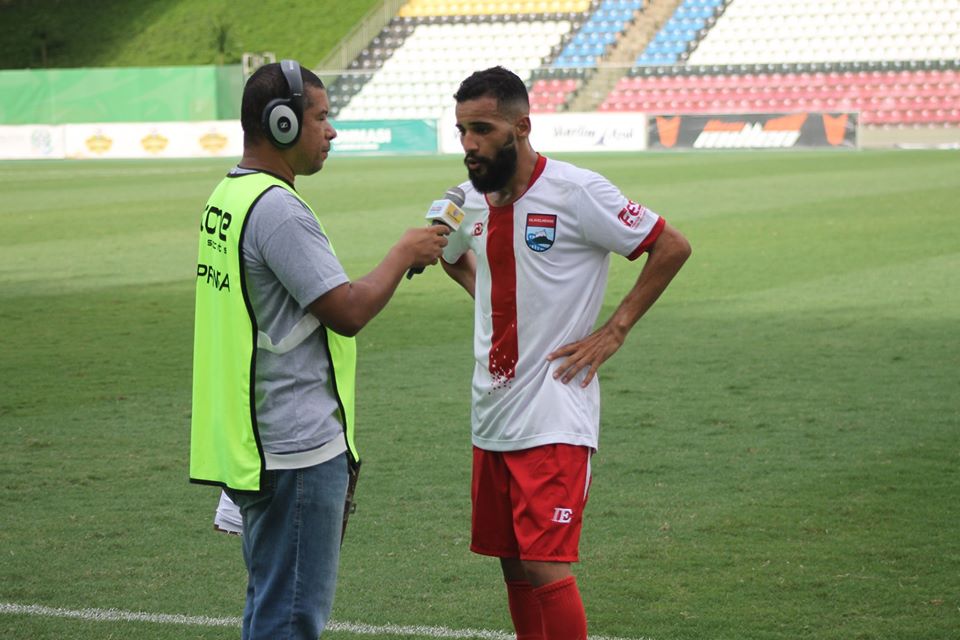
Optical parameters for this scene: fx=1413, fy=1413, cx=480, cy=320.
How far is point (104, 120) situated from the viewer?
157 feet

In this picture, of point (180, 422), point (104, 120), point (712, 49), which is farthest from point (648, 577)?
point (104, 120)

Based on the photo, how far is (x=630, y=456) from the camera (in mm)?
7531

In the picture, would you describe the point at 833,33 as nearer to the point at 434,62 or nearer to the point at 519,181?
the point at 434,62

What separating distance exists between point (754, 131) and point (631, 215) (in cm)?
3459

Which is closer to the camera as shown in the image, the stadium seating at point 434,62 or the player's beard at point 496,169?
the player's beard at point 496,169

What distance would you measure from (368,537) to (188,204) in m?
19.0

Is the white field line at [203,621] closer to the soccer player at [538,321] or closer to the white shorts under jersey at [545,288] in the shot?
the soccer player at [538,321]

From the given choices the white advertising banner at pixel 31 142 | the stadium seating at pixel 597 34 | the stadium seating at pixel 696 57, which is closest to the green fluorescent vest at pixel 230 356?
the stadium seating at pixel 696 57

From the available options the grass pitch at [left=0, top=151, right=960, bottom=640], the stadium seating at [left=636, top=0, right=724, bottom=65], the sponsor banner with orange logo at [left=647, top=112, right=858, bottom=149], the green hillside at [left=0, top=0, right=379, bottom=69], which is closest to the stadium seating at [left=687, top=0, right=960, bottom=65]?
the stadium seating at [left=636, top=0, right=724, bottom=65]

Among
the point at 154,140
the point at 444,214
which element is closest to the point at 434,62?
the point at 154,140

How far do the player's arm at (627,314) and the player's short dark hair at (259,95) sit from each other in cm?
115

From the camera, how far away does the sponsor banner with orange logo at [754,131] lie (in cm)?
3700

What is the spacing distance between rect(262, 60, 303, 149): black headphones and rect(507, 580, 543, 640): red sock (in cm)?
165

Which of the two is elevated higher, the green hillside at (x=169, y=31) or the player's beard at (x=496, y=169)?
the player's beard at (x=496, y=169)
